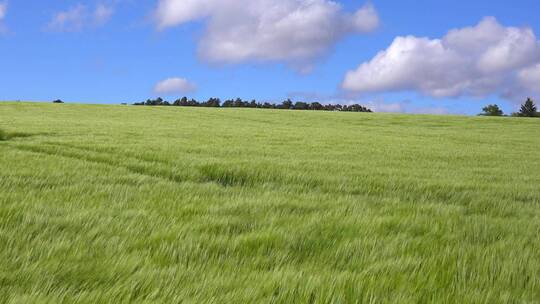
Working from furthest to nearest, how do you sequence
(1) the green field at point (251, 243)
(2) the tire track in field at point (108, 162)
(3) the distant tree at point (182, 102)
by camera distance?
(3) the distant tree at point (182, 102), (2) the tire track in field at point (108, 162), (1) the green field at point (251, 243)

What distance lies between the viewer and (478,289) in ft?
9.17

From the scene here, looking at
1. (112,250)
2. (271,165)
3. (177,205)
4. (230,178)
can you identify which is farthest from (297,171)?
(112,250)

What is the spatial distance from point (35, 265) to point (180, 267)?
0.74 meters

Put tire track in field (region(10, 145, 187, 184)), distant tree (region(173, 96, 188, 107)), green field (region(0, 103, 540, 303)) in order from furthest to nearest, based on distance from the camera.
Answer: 1. distant tree (region(173, 96, 188, 107))
2. tire track in field (region(10, 145, 187, 184))
3. green field (region(0, 103, 540, 303))

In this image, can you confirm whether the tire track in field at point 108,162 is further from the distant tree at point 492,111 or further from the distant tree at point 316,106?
the distant tree at point 492,111

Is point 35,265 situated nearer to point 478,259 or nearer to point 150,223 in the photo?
point 150,223

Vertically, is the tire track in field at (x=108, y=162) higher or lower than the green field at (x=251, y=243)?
lower

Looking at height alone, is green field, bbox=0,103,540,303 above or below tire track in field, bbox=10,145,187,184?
Answer: above

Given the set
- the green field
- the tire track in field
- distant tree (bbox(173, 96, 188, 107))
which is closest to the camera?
the green field

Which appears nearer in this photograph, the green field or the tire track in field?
the green field

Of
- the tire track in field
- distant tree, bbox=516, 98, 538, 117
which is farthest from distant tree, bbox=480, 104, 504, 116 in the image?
the tire track in field

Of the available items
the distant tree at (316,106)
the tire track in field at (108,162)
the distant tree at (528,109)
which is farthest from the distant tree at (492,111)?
the tire track in field at (108,162)

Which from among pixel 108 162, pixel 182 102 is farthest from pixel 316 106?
pixel 108 162

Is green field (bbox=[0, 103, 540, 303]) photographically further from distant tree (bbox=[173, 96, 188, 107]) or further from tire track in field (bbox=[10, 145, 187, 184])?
distant tree (bbox=[173, 96, 188, 107])
